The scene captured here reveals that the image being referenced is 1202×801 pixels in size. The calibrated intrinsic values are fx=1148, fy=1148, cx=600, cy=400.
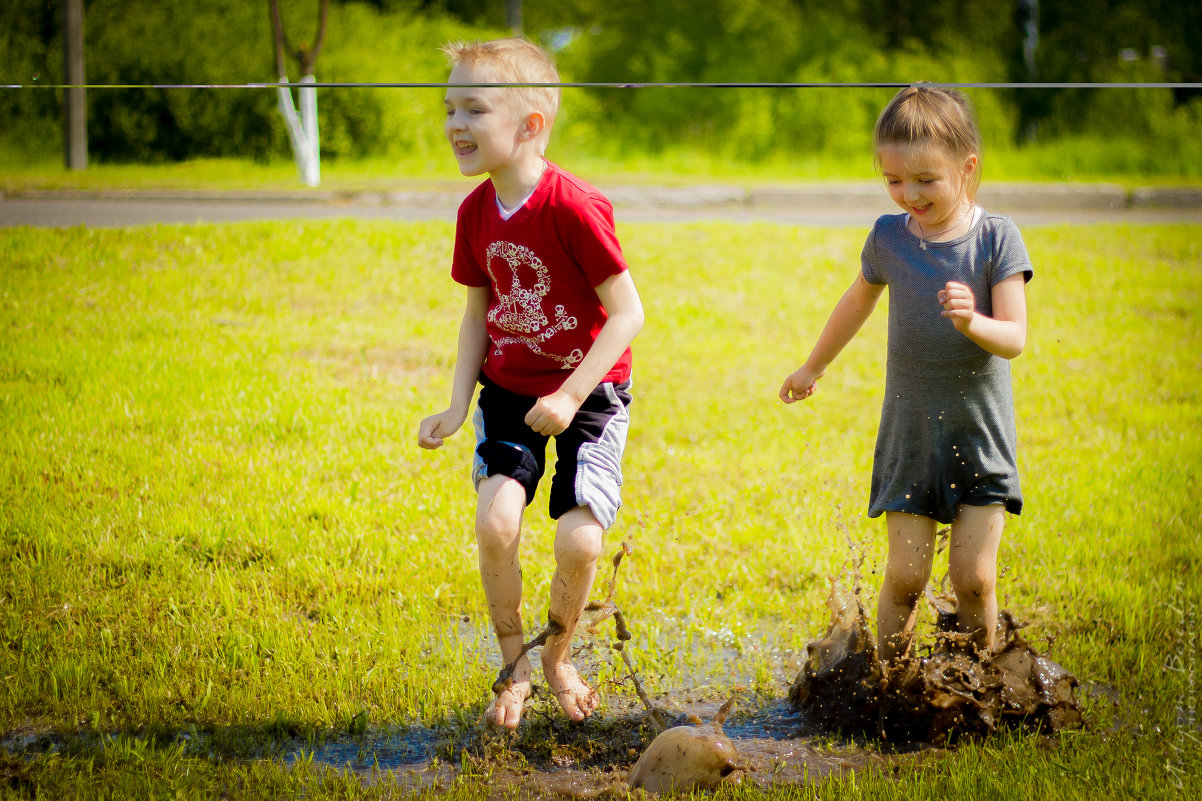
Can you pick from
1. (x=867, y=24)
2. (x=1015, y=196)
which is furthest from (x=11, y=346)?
(x=867, y=24)

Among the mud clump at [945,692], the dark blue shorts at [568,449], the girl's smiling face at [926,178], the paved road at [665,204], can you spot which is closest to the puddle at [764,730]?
the mud clump at [945,692]

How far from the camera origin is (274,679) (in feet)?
10.7

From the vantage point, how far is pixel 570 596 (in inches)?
115

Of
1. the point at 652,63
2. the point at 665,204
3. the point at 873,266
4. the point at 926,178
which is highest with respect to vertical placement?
the point at 652,63

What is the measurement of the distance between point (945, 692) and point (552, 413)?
1.29 meters

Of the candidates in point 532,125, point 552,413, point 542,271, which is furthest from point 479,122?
point 552,413

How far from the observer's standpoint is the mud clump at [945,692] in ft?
9.82

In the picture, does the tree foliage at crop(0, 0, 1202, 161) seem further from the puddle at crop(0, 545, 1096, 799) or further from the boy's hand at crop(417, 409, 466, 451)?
the puddle at crop(0, 545, 1096, 799)

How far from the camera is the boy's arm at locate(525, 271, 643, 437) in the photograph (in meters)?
2.65

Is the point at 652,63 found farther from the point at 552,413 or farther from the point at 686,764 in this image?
the point at 686,764

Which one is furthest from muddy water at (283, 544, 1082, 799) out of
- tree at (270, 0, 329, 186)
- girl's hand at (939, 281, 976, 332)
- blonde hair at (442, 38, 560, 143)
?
tree at (270, 0, 329, 186)

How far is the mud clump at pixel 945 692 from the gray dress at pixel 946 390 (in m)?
0.41

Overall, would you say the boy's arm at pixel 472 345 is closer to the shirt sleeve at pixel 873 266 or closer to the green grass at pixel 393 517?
the green grass at pixel 393 517

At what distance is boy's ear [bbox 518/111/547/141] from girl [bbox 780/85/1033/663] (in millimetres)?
836
